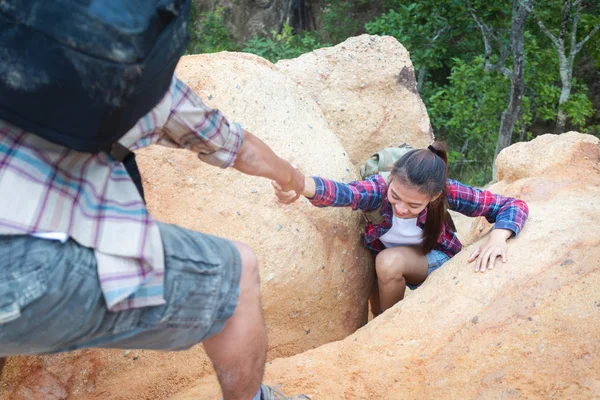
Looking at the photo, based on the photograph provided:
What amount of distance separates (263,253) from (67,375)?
34.8 inches

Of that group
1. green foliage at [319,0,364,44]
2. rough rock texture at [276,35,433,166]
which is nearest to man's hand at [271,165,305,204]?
rough rock texture at [276,35,433,166]

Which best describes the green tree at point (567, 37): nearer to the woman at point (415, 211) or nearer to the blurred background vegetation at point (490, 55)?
the blurred background vegetation at point (490, 55)

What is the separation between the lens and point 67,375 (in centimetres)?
257

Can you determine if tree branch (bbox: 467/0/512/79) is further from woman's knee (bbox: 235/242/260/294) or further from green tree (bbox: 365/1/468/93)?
woman's knee (bbox: 235/242/260/294)

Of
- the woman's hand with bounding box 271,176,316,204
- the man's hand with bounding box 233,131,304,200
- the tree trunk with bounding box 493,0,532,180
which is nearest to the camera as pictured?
the man's hand with bounding box 233,131,304,200

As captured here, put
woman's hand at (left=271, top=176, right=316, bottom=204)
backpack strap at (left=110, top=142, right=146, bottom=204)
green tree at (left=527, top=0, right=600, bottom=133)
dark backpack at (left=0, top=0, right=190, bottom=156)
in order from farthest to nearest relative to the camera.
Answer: green tree at (left=527, top=0, right=600, bottom=133) → woman's hand at (left=271, top=176, right=316, bottom=204) → backpack strap at (left=110, top=142, right=146, bottom=204) → dark backpack at (left=0, top=0, right=190, bottom=156)

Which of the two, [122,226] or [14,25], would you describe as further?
[122,226]

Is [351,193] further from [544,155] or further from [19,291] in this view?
[19,291]

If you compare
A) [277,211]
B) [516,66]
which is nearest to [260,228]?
[277,211]

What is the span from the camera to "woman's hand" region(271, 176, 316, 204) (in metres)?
2.60

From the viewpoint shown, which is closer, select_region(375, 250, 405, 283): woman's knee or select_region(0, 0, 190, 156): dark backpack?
select_region(0, 0, 190, 156): dark backpack

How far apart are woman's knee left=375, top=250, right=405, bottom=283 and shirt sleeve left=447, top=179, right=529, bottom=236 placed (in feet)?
1.14

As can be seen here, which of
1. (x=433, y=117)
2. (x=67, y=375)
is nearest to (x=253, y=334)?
(x=67, y=375)

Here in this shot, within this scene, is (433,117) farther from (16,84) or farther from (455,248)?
(16,84)
